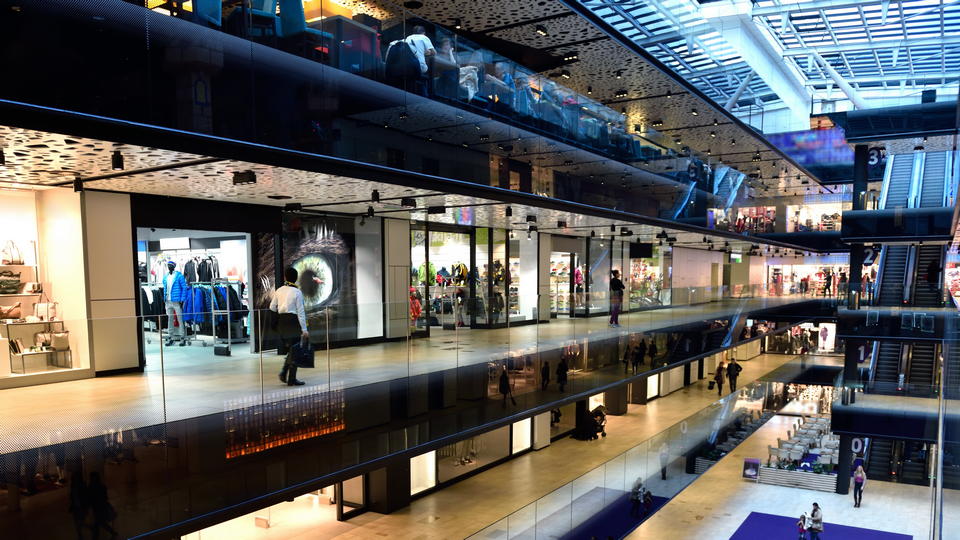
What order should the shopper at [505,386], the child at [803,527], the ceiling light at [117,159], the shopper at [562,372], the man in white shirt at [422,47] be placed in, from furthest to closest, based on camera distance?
the child at [803,527] < the shopper at [562,372] < the shopper at [505,386] < the man in white shirt at [422,47] < the ceiling light at [117,159]

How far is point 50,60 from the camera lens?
461 centimetres

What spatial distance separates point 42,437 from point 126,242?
4.18 metres

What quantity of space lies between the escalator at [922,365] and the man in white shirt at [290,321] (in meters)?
22.2

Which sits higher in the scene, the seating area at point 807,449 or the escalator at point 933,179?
the escalator at point 933,179

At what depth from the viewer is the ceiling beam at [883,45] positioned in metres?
21.7

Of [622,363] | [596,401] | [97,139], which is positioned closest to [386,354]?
[97,139]

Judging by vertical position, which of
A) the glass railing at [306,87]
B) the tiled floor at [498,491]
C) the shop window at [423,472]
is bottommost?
the tiled floor at [498,491]

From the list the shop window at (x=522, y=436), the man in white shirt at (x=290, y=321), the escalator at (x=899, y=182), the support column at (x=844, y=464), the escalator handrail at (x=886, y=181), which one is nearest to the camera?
the man in white shirt at (x=290, y=321)

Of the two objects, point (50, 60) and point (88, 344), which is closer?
point (50, 60)

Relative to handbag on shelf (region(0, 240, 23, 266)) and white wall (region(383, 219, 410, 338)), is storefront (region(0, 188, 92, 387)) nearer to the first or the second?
handbag on shelf (region(0, 240, 23, 266))

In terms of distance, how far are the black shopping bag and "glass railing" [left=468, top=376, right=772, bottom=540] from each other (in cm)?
298

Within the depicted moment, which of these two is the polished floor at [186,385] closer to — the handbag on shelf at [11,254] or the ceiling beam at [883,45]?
the handbag on shelf at [11,254]

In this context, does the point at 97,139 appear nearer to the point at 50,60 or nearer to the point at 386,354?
the point at 50,60

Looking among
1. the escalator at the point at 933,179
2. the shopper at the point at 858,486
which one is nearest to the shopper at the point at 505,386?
the shopper at the point at 858,486
